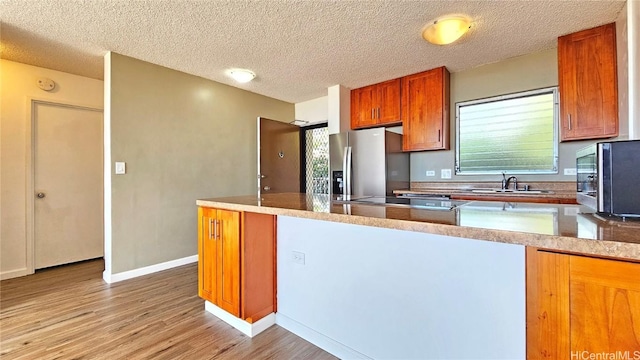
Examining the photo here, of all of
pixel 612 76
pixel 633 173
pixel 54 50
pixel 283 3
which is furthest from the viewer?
pixel 54 50

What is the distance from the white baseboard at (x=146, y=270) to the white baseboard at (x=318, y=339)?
1.89 metres

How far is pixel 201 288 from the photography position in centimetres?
215

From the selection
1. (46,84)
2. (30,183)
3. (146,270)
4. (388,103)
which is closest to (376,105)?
(388,103)

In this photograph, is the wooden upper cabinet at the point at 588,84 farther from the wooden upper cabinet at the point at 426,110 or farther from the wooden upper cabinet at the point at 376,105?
the wooden upper cabinet at the point at 376,105

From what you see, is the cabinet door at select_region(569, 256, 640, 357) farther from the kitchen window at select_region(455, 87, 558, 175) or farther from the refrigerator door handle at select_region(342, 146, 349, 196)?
the refrigerator door handle at select_region(342, 146, 349, 196)

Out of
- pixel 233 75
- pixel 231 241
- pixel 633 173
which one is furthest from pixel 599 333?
pixel 233 75

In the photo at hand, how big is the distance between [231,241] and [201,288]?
62 centimetres

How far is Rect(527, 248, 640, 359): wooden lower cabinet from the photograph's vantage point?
0.67m

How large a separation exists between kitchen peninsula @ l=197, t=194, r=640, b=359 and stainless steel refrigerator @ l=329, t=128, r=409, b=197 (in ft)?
5.63

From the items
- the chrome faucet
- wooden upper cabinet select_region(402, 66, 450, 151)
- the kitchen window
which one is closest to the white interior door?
wooden upper cabinet select_region(402, 66, 450, 151)

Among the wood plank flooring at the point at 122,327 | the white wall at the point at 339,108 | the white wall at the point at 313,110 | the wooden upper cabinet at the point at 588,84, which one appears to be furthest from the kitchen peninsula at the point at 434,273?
the white wall at the point at 313,110

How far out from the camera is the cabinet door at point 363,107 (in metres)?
3.79

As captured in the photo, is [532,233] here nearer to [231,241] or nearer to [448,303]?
[448,303]

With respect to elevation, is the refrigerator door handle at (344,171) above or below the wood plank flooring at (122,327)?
above
